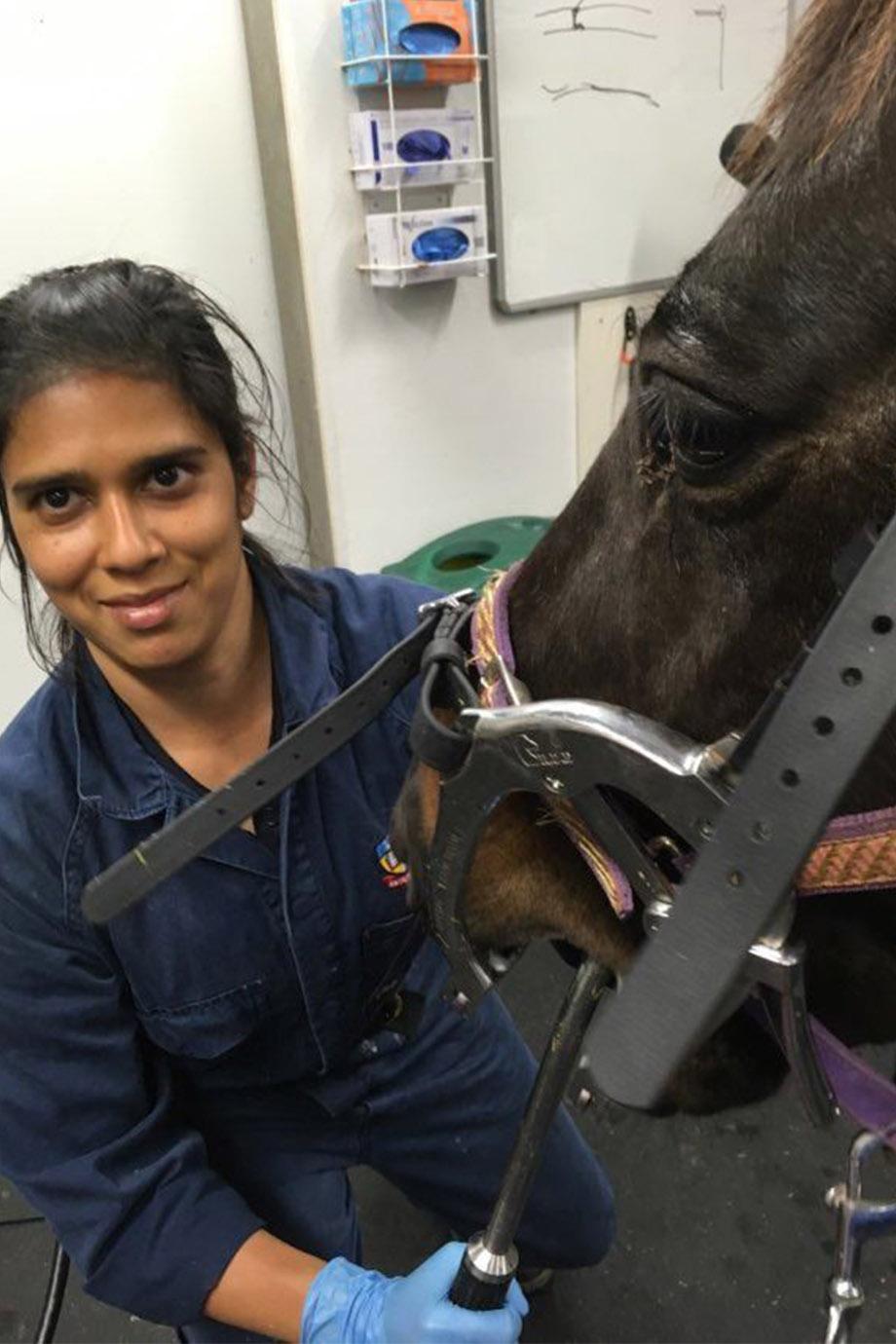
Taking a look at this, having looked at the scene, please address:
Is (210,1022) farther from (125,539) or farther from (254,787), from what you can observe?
(125,539)

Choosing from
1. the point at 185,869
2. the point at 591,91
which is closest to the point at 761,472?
the point at 185,869

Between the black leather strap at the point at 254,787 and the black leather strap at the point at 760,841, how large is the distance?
33 cm

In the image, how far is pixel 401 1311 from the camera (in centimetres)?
82

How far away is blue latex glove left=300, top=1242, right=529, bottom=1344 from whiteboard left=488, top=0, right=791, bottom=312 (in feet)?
6.15

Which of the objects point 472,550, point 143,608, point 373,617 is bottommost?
point 472,550

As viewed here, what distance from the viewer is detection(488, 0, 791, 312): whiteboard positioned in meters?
2.07

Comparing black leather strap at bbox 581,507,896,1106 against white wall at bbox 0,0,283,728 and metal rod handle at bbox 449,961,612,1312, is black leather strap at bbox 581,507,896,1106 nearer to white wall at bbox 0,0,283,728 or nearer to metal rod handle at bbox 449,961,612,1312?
metal rod handle at bbox 449,961,612,1312

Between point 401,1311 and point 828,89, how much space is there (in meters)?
0.89

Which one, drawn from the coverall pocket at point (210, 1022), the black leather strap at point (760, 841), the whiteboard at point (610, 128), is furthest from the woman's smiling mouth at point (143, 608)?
the whiteboard at point (610, 128)

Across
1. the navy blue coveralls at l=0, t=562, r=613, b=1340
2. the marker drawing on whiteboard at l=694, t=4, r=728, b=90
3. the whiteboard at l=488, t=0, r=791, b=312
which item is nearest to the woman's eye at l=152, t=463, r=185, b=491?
the navy blue coveralls at l=0, t=562, r=613, b=1340

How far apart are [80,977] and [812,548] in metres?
0.76

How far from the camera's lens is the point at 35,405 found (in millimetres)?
792

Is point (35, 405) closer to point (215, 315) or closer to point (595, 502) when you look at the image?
point (215, 315)

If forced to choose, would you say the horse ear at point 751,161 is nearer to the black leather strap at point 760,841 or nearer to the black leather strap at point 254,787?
the black leather strap at point 760,841
